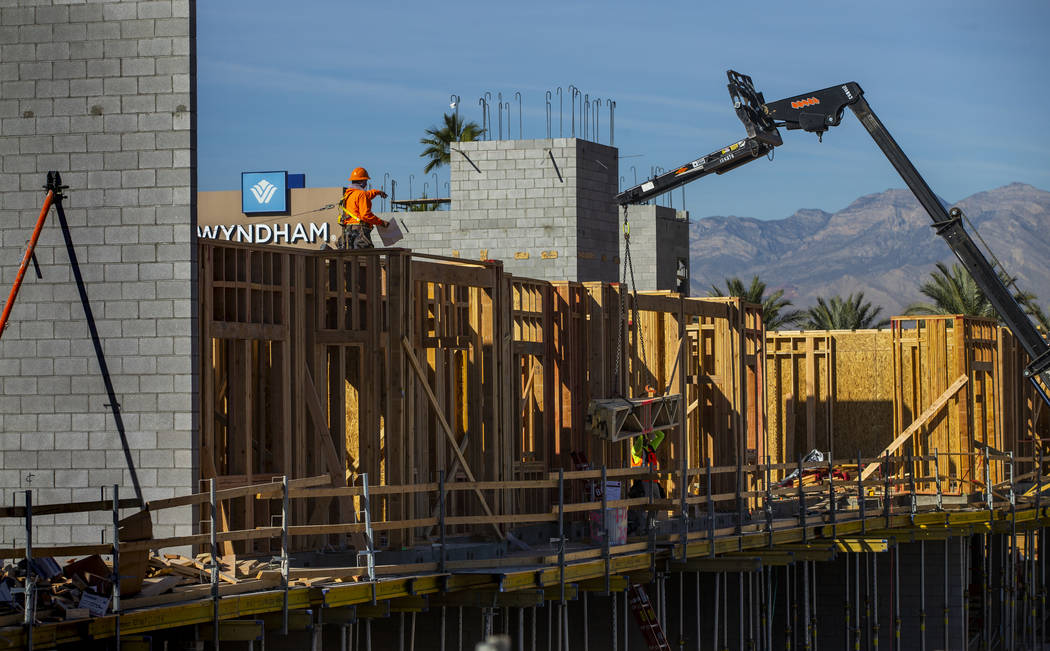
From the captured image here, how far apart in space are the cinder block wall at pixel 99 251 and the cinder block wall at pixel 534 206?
56.0 ft

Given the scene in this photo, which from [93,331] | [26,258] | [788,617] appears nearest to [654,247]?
[788,617]

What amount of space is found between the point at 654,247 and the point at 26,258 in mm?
30259

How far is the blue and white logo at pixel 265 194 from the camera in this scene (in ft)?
165

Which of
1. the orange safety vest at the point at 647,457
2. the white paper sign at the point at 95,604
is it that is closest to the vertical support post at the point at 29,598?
the white paper sign at the point at 95,604

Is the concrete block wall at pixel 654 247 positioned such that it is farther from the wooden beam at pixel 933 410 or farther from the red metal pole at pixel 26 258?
the red metal pole at pixel 26 258

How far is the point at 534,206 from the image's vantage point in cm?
3306

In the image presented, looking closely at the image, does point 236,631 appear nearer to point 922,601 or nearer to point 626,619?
point 626,619

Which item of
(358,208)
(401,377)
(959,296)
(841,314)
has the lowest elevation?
(401,377)

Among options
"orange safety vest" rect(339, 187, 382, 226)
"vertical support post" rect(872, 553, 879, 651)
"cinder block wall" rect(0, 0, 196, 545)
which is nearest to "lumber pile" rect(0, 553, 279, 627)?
"cinder block wall" rect(0, 0, 196, 545)

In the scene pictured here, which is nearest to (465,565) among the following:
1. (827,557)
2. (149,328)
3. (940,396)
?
(149,328)

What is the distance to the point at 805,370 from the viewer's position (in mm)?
34156

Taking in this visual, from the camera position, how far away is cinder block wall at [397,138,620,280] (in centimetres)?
3281

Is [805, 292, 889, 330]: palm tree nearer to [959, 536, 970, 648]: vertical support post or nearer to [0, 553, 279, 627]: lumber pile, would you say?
[959, 536, 970, 648]: vertical support post

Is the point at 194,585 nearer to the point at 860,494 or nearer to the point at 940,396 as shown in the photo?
the point at 860,494
